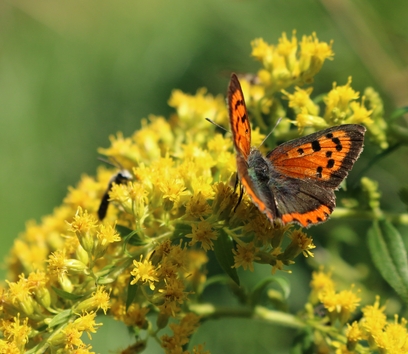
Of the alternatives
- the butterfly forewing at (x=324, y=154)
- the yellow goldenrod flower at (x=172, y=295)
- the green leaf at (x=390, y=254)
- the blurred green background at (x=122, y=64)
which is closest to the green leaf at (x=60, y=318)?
the yellow goldenrod flower at (x=172, y=295)

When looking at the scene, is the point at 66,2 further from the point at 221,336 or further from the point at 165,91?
the point at 221,336

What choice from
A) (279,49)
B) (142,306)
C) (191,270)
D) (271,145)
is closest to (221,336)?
(191,270)

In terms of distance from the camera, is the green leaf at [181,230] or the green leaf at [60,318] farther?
the green leaf at [181,230]

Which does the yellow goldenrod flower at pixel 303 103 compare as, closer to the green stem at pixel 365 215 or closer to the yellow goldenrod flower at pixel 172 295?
the green stem at pixel 365 215

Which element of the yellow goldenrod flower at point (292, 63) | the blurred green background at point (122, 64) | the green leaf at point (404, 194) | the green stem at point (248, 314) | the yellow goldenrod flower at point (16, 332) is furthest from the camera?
the blurred green background at point (122, 64)

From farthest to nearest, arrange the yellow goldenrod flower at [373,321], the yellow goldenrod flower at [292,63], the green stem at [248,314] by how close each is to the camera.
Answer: the yellow goldenrod flower at [292,63], the green stem at [248,314], the yellow goldenrod flower at [373,321]

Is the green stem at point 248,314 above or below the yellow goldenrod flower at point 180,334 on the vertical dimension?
below

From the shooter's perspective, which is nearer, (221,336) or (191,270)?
(191,270)
